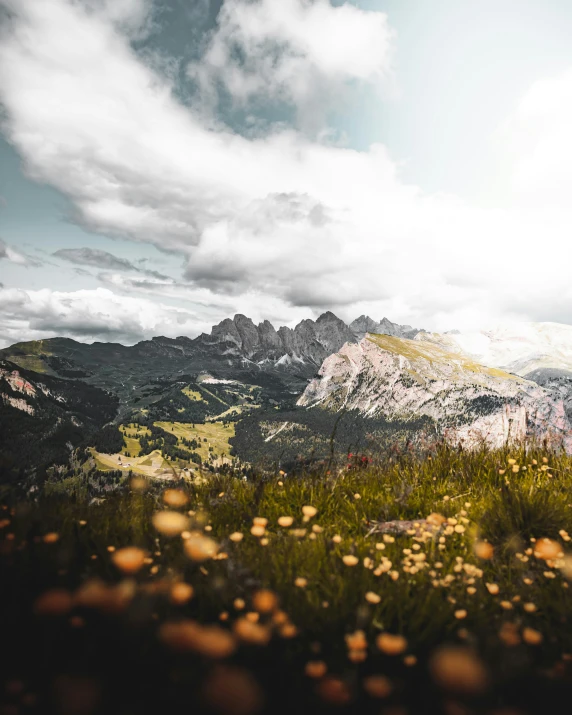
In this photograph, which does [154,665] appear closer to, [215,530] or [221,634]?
[221,634]

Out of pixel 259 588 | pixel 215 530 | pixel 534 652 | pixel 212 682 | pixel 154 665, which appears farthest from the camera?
pixel 215 530

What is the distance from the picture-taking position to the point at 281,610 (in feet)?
10.6

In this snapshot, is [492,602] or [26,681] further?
[492,602]

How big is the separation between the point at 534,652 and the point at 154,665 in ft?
9.81

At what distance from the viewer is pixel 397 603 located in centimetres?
346

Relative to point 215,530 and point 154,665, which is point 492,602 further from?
point 215,530

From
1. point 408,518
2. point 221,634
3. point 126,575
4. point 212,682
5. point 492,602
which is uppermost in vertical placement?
point 212,682

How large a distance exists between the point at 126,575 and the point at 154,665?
4.68 ft

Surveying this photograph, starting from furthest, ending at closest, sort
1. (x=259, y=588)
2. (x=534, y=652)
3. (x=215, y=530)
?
(x=215, y=530) → (x=259, y=588) → (x=534, y=652)

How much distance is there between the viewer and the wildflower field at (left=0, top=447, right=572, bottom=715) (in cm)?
198

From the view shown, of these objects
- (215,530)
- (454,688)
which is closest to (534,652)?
(454,688)

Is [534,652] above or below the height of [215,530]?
above

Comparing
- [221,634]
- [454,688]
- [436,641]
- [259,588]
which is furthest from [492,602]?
[221,634]

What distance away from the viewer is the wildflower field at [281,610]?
6.51ft
